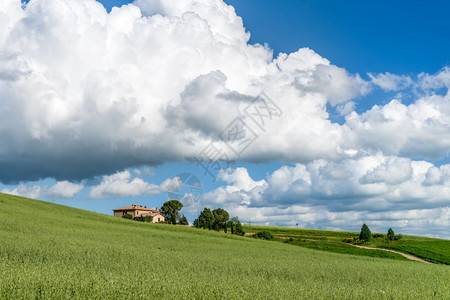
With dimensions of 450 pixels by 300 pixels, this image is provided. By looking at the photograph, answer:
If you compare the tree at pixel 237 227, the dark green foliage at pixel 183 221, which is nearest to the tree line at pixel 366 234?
the tree at pixel 237 227

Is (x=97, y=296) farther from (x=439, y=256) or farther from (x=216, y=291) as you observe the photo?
(x=439, y=256)

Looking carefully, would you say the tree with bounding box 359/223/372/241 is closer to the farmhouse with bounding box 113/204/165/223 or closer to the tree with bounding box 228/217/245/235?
the tree with bounding box 228/217/245/235

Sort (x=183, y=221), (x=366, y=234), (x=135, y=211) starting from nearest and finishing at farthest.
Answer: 1. (x=366, y=234)
2. (x=183, y=221)
3. (x=135, y=211)

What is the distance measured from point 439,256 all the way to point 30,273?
71835mm

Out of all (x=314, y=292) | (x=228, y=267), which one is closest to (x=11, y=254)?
(x=228, y=267)

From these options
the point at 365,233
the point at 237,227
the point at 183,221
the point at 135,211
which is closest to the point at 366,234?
the point at 365,233

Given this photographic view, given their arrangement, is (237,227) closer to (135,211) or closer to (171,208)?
(171,208)

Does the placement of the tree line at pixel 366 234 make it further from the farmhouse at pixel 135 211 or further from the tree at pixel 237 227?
the farmhouse at pixel 135 211

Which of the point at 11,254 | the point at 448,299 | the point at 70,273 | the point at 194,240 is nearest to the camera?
the point at 70,273

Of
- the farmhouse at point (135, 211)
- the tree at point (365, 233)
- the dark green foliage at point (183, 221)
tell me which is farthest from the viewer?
the farmhouse at point (135, 211)

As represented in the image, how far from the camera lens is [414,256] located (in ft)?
227

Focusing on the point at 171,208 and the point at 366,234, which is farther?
the point at 171,208

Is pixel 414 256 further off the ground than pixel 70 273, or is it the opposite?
pixel 70 273

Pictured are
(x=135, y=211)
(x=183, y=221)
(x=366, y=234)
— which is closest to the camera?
(x=366, y=234)
